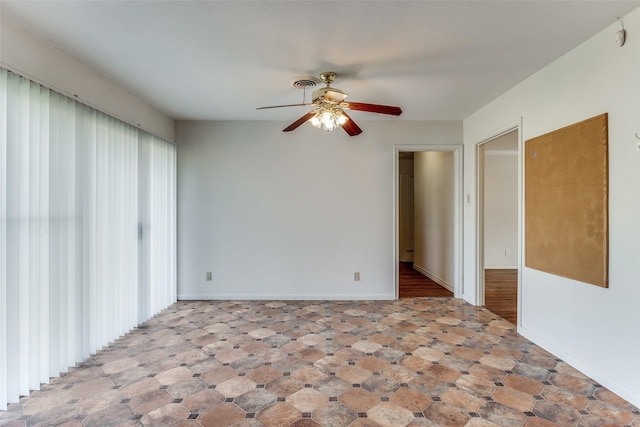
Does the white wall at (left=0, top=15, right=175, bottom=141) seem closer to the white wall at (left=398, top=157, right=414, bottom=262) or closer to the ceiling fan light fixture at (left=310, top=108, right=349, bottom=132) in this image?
the ceiling fan light fixture at (left=310, top=108, right=349, bottom=132)

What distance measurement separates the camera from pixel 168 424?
74.0 inches

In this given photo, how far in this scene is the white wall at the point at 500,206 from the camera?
664 cm

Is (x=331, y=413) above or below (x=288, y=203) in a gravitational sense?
below

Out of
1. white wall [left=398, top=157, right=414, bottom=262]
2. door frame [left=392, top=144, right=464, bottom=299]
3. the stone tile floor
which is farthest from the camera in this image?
white wall [left=398, top=157, right=414, bottom=262]

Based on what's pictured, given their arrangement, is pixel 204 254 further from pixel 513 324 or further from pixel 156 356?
pixel 513 324

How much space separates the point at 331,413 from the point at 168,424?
3.26ft

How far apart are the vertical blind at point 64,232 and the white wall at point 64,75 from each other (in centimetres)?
8

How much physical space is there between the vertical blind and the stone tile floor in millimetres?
273

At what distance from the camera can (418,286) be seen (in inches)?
206

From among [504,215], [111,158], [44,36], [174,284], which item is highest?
[44,36]

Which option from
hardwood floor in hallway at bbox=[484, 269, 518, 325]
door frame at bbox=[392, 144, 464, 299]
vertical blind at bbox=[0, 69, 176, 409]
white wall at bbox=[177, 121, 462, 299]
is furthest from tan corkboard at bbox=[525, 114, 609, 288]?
vertical blind at bbox=[0, 69, 176, 409]

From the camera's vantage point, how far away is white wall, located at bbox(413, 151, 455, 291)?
4934 millimetres

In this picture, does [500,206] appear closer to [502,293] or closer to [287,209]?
[502,293]

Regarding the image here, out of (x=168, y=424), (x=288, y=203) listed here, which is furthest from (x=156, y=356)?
(x=288, y=203)
